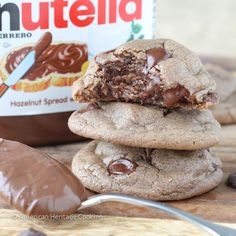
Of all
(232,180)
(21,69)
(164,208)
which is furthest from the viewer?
(21,69)

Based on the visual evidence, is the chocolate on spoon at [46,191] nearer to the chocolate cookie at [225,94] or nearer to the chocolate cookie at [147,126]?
the chocolate cookie at [147,126]

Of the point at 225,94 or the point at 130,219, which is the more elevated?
the point at 130,219

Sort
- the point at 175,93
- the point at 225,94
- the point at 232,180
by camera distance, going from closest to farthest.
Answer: the point at 175,93 < the point at 232,180 < the point at 225,94

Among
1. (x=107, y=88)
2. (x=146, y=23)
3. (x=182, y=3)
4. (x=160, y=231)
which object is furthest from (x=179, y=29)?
(x=160, y=231)

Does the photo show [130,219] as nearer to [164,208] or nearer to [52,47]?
[164,208]

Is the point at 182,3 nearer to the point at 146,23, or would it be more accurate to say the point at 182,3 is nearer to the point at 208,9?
the point at 208,9

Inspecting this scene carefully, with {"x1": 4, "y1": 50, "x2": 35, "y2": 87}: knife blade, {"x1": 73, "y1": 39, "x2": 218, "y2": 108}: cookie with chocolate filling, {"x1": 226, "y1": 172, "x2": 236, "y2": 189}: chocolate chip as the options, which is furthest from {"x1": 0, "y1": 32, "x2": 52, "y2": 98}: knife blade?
{"x1": 226, "y1": 172, "x2": 236, "y2": 189}: chocolate chip

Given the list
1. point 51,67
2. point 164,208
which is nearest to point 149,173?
point 164,208
